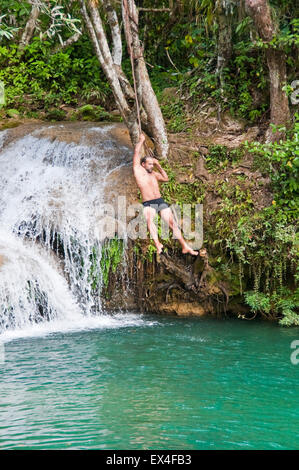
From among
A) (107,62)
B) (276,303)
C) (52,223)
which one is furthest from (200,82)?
(276,303)

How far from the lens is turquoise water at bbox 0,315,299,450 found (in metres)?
4.73

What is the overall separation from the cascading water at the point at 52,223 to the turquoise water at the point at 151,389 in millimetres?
982

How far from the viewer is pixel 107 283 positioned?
10.2 m

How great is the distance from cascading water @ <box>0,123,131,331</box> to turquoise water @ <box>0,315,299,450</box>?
982 millimetres

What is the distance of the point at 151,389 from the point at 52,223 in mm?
4801

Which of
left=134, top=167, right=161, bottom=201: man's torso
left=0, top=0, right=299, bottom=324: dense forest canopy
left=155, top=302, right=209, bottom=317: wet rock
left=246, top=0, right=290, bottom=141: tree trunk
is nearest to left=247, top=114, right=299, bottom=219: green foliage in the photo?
left=0, top=0, right=299, bottom=324: dense forest canopy

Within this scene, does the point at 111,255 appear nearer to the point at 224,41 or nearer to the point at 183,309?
the point at 183,309

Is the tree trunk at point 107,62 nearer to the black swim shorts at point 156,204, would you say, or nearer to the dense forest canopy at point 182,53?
the dense forest canopy at point 182,53

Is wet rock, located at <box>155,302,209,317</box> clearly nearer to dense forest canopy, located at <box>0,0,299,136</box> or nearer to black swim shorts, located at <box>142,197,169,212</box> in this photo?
black swim shorts, located at <box>142,197,169,212</box>

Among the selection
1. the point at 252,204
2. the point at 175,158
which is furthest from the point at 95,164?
the point at 252,204

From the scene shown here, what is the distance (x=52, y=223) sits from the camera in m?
10.0

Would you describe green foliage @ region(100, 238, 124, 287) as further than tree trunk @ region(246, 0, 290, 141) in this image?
No

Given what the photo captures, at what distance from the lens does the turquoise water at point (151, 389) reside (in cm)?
473
